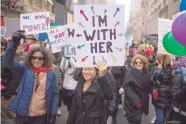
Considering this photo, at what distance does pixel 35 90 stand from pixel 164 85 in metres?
2.64

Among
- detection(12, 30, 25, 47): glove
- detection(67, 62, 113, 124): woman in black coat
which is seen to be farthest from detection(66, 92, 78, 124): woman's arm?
detection(12, 30, 25, 47): glove

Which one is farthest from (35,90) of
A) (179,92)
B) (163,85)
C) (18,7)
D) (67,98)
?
(18,7)

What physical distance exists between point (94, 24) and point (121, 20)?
32 cm

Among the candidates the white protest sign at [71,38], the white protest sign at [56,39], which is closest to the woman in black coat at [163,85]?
the white protest sign at [71,38]

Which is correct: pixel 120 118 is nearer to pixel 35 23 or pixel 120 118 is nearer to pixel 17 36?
pixel 35 23

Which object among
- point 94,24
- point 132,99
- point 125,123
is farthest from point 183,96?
point 125,123

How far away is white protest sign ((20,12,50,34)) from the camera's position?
909 centimetres

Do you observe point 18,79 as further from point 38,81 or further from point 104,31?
point 104,31

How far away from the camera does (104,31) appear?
4.40 m

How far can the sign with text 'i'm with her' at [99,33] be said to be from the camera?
173 inches

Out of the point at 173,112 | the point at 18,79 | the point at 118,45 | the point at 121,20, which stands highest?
the point at 121,20

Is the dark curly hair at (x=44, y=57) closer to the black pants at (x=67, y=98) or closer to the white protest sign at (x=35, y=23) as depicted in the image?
the black pants at (x=67, y=98)

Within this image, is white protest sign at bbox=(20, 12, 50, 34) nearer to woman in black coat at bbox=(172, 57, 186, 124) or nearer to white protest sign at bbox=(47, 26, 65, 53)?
white protest sign at bbox=(47, 26, 65, 53)

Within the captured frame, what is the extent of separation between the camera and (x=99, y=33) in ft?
14.4
